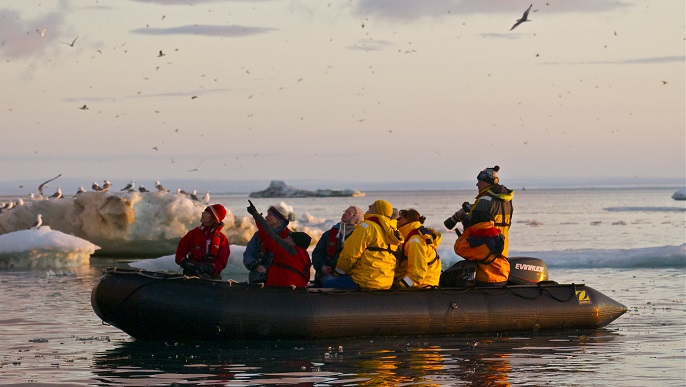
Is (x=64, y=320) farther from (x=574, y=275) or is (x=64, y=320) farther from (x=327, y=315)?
(x=574, y=275)

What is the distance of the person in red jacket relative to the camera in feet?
46.5

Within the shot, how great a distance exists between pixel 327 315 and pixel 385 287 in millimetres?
856

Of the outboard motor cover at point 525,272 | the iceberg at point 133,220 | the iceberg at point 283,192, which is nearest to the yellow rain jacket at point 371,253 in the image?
the outboard motor cover at point 525,272

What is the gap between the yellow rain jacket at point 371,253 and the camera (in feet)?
43.4

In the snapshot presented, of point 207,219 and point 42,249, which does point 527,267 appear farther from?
point 42,249

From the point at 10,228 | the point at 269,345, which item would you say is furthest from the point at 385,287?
the point at 10,228

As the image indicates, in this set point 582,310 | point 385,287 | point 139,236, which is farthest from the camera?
point 139,236

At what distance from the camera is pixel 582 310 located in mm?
14828

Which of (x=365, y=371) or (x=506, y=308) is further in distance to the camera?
(x=506, y=308)

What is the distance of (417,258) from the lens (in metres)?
13.9

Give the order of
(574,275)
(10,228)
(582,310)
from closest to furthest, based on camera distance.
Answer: (582,310) → (574,275) → (10,228)

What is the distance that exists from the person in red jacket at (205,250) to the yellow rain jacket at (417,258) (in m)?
2.19

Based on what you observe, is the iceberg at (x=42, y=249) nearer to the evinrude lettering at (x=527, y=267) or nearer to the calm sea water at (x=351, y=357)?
the calm sea water at (x=351, y=357)

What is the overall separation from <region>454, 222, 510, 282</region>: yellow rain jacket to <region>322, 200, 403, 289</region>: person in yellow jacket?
97 cm
